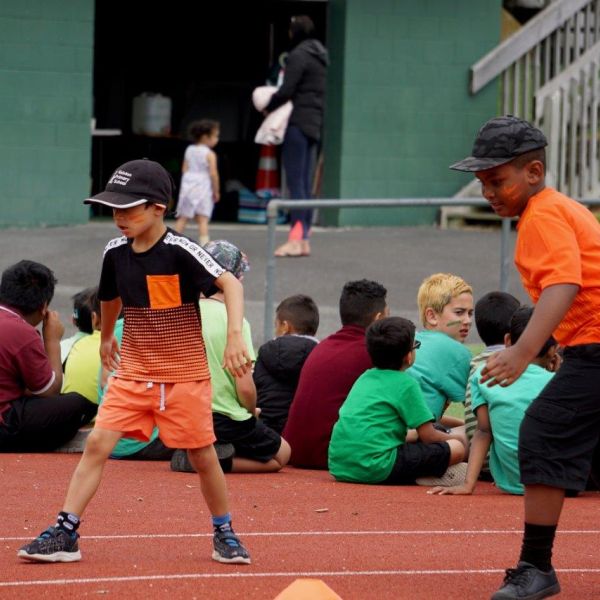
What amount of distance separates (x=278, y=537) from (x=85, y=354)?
2926 millimetres

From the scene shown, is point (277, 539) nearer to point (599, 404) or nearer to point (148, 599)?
point (148, 599)

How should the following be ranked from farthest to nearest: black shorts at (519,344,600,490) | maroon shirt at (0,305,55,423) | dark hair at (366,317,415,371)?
maroon shirt at (0,305,55,423) → dark hair at (366,317,415,371) → black shorts at (519,344,600,490)

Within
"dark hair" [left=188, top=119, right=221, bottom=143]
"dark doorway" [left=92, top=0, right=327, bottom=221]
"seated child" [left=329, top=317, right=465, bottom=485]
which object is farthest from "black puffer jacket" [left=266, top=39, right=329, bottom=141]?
"seated child" [left=329, top=317, right=465, bottom=485]

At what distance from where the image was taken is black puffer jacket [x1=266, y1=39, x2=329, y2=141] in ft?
51.2

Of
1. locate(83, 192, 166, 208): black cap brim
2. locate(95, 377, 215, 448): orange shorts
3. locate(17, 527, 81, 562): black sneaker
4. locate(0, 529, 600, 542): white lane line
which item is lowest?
locate(0, 529, 600, 542): white lane line

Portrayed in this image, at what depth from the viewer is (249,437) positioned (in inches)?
343

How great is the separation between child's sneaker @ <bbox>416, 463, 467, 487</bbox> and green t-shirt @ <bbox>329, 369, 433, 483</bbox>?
26 cm

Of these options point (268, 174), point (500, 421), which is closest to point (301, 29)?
point (268, 174)

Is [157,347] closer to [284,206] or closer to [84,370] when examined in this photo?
[84,370]

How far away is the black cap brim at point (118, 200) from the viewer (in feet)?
20.3

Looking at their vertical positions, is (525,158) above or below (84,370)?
above

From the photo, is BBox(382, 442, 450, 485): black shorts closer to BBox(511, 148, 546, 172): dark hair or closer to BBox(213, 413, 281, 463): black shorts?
BBox(213, 413, 281, 463): black shorts

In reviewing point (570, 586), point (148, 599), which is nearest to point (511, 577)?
point (570, 586)

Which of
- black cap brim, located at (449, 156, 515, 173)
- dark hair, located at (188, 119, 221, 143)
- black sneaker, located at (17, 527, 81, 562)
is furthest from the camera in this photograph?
dark hair, located at (188, 119, 221, 143)
